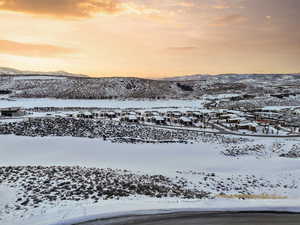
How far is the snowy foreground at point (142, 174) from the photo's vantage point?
9.12 metres

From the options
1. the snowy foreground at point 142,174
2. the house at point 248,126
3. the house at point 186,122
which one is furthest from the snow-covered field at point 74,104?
the snowy foreground at point 142,174

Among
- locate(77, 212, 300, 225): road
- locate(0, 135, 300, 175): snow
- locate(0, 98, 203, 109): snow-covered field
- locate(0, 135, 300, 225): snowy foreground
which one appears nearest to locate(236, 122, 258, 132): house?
locate(0, 135, 300, 225): snowy foreground

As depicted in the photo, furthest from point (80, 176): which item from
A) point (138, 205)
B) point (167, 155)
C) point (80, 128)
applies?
point (80, 128)

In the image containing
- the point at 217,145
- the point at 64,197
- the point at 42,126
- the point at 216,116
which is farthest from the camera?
the point at 216,116

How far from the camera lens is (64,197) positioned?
1093cm

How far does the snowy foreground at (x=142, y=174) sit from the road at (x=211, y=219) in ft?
1.41

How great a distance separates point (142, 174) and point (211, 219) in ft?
34.4

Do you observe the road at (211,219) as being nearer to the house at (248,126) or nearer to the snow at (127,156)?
the snow at (127,156)

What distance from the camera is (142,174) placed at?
18250mm

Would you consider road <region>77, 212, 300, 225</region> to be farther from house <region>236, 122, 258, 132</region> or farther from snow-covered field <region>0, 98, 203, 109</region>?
snow-covered field <region>0, 98, 203, 109</region>

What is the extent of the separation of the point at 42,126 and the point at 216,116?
137 ft

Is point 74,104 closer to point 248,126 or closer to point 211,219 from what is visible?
point 248,126

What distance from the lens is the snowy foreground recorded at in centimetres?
912

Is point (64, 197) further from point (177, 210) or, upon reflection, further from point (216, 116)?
point (216, 116)
